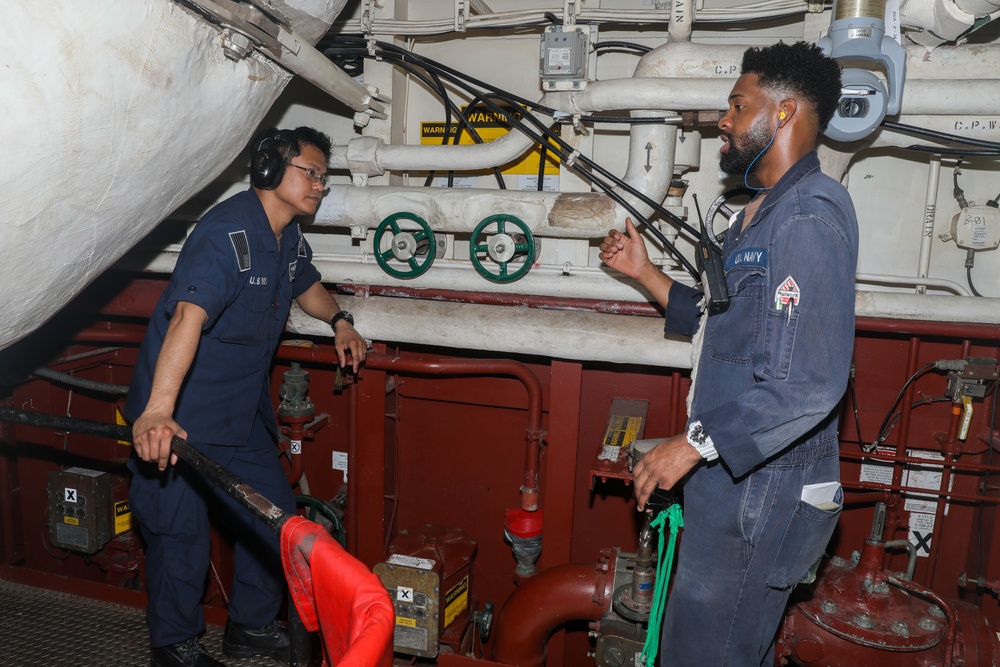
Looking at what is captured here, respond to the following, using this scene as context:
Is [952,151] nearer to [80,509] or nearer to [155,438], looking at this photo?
[155,438]

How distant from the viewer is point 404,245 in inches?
99.2

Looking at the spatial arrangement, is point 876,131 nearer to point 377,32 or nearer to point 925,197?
point 925,197

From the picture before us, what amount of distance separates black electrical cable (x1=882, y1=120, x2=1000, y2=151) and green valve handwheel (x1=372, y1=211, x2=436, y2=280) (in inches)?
57.8

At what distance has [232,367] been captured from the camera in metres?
2.24

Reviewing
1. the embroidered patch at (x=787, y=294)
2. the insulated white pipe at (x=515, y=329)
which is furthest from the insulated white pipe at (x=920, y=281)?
the embroidered patch at (x=787, y=294)

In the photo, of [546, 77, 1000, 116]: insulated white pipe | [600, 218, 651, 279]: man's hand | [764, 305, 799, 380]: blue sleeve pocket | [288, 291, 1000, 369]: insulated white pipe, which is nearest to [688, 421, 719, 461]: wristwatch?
[764, 305, 799, 380]: blue sleeve pocket

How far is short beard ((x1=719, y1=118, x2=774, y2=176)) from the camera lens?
5.41ft

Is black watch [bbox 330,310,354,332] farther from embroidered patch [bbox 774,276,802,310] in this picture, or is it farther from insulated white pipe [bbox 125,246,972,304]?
embroidered patch [bbox 774,276,802,310]

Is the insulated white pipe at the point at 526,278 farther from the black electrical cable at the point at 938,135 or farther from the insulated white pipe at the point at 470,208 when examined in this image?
the black electrical cable at the point at 938,135

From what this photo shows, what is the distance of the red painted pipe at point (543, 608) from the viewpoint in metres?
2.35

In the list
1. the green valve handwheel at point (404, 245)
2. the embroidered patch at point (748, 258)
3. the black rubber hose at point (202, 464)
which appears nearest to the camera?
the black rubber hose at point (202, 464)

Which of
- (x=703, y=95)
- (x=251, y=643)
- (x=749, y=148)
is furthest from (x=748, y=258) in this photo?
(x=251, y=643)

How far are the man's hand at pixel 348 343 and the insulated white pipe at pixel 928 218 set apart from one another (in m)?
1.94

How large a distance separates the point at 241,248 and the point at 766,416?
1566mm
